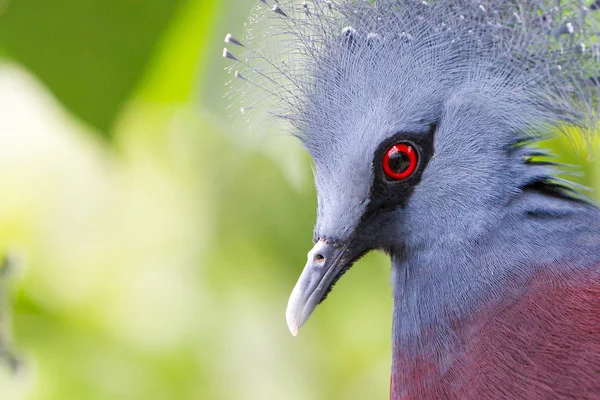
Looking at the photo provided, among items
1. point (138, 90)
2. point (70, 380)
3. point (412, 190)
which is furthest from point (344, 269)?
point (70, 380)

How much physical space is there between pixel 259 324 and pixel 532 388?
238 cm

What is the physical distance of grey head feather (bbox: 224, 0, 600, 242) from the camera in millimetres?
1930

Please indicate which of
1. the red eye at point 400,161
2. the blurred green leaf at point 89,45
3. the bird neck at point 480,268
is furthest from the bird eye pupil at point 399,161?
the blurred green leaf at point 89,45

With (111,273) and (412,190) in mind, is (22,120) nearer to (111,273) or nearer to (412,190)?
(111,273)

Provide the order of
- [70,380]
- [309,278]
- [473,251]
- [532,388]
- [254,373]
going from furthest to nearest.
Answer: [254,373], [70,380], [309,278], [473,251], [532,388]

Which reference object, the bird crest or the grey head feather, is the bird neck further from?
the bird crest

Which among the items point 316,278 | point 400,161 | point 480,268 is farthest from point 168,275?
point 480,268

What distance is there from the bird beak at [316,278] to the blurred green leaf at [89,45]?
659mm

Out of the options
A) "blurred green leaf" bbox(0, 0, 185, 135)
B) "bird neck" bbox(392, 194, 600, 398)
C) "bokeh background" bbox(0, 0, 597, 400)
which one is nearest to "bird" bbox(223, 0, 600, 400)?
"bird neck" bbox(392, 194, 600, 398)

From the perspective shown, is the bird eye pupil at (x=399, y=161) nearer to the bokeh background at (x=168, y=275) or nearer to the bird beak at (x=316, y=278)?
the bird beak at (x=316, y=278)

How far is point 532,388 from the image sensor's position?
1.73 meters

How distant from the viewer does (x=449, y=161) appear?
6.60 feet

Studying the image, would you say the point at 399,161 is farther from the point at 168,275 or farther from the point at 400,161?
the point at 168,275

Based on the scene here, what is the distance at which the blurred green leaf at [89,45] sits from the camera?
1.92 metres
